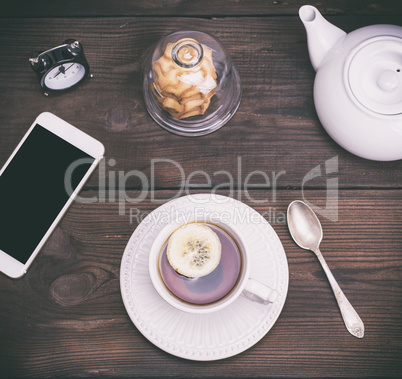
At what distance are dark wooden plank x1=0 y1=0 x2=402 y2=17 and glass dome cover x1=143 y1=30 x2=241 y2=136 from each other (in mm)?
82

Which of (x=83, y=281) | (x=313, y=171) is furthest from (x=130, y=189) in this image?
(x=313, y=171)

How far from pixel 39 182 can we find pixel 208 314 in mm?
350

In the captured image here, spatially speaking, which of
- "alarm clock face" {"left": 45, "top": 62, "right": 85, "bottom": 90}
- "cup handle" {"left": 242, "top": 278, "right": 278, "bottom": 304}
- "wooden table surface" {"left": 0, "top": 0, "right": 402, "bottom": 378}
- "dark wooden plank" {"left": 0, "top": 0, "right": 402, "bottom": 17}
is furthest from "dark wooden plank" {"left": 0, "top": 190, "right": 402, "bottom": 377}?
"dark wooden plank" {"left": 0, "top": 0, "right": 402, "bottom": 17}

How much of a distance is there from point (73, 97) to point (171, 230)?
31 cm

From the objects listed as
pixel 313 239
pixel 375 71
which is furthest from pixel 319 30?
pixel 313 239

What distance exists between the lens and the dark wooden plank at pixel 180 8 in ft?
2.18

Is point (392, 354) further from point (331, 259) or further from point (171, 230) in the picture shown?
point (171, 230)

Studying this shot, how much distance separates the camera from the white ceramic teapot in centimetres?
52

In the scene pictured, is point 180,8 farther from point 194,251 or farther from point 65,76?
point 194,251

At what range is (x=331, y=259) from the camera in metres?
0.59

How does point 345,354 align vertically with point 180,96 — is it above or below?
below

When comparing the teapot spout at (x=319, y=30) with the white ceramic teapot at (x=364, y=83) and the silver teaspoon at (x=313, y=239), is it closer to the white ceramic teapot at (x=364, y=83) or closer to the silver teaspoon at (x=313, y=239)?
the white ceramic teapot at (x=364, y=83)

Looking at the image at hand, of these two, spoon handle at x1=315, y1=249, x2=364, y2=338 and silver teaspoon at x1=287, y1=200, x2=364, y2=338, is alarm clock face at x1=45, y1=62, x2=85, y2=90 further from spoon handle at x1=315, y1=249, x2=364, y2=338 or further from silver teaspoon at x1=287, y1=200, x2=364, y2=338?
spoon handle at x1=315, y1=249, x2=364, y2=338

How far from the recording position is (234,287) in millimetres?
543
